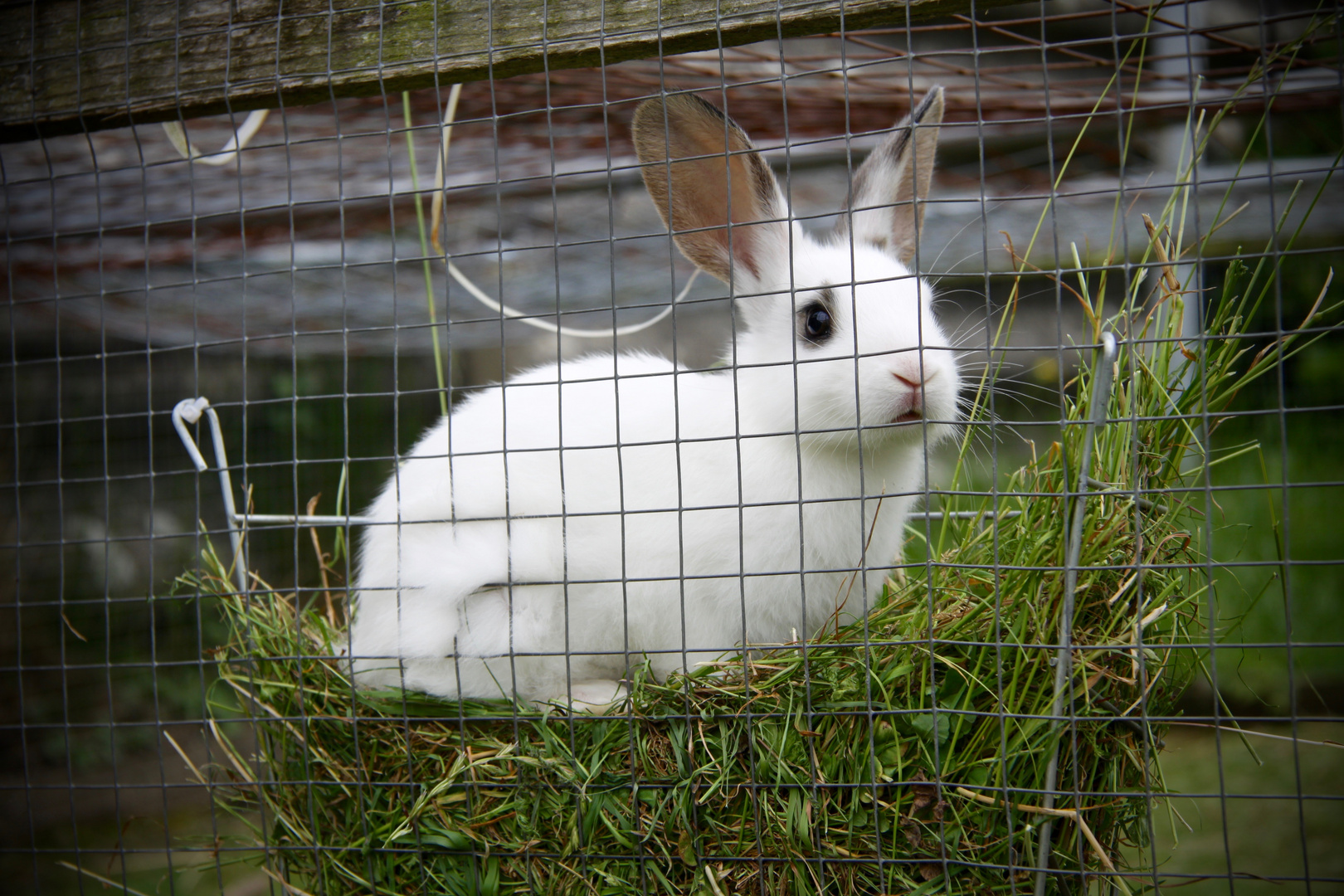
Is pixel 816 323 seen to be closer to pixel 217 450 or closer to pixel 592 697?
pixel 592 697

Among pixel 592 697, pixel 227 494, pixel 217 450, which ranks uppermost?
pixel 217 450

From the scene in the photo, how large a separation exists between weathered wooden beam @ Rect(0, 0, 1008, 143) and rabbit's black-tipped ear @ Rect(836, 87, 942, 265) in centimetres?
48

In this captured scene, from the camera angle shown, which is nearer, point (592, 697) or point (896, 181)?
point (592, 697)

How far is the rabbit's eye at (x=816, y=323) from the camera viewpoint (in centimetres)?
228

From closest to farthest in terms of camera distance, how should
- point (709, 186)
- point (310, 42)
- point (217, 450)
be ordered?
point (310, 42), point (217, 450), point (709, 186)

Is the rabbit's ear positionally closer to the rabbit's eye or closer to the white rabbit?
the white rabbit

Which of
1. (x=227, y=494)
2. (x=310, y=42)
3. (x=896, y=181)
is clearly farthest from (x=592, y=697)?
(x=310, y=42)

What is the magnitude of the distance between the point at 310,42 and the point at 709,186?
1.06 meters

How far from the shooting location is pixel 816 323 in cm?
231

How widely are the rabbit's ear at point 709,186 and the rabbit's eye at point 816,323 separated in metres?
0.21

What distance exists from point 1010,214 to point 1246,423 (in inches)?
87.4

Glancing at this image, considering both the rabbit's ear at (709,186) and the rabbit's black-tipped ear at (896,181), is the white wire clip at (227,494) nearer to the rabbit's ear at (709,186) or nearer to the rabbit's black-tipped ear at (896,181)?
the rabbit's ear at (709,186)

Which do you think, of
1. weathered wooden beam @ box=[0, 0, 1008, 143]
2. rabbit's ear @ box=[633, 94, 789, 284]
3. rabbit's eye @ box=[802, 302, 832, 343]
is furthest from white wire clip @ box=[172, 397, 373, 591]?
rabbit's eye @ box=[802, 302, 832, 343]

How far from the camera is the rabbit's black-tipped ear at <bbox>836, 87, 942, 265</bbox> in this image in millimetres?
2262
